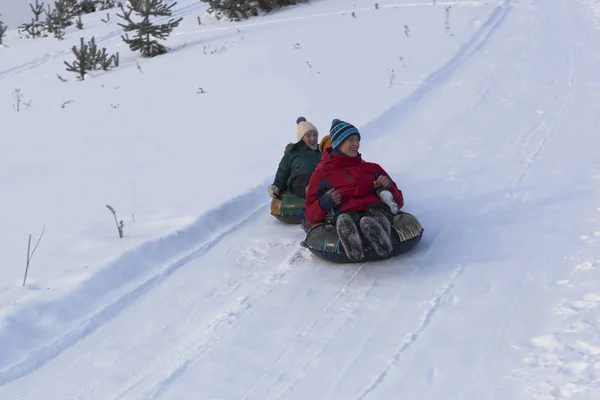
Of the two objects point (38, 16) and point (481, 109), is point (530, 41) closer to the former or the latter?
point (481, 109)

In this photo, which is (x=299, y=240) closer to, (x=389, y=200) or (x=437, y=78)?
(x=389, y=200)

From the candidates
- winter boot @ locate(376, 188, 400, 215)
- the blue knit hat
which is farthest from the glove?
winter boot @ locate(376, 188, 400, 215)

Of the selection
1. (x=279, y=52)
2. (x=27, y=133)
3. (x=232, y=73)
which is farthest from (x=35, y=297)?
(x=279, y=52)

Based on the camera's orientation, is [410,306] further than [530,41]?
No

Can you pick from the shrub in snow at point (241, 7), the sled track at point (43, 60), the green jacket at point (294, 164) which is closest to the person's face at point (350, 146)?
the green jacket at point (294, 164)

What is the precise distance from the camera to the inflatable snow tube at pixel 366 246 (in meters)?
5.16

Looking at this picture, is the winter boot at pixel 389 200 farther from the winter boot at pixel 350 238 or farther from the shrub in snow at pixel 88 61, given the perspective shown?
the shrub in snow at pixel 88 61

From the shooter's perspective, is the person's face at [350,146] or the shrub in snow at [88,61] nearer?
the person's face at [350,146]

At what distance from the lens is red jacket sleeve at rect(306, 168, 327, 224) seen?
18.1 feet

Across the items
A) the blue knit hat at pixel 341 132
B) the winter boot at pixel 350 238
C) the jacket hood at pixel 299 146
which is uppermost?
the blue knit hat at pixel 341 132

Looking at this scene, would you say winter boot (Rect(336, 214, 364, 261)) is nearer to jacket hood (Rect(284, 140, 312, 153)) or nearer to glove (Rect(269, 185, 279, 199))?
glove (Rect(269, 185, 279, 199))

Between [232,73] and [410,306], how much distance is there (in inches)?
382

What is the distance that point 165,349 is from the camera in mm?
4332

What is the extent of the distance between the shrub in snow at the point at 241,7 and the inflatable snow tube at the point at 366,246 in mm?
16299
